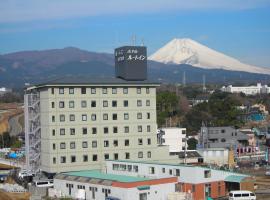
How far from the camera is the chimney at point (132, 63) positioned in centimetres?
4378

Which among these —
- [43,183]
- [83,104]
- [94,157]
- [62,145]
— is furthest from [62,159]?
[83,104]

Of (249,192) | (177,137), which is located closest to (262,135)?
(177,137)

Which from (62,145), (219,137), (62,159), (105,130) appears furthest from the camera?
(219,137)

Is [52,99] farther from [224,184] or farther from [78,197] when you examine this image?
[224,184]

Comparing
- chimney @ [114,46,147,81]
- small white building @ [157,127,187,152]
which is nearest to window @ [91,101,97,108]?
chimney @ [114,46,147,81]

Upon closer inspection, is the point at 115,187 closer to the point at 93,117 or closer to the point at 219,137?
the point at 93,117

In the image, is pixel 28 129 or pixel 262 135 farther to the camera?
pixel 262 135

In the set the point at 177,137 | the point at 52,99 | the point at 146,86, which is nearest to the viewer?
the point at 52,99

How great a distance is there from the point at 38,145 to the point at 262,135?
41116 mm

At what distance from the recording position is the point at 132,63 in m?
44.1

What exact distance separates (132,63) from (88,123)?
245 inches

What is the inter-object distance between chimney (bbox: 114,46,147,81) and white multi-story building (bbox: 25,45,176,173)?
356mm

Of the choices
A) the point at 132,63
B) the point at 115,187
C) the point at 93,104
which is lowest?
the point at 115,187

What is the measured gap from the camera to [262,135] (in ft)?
248
